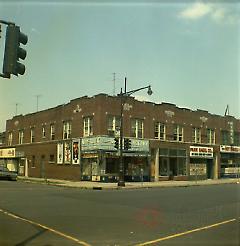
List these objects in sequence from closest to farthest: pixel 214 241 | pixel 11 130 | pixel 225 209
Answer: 1. pixel 214 241
2. pixel 225 209
3. pixel 11 130

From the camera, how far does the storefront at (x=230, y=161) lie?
5441cm

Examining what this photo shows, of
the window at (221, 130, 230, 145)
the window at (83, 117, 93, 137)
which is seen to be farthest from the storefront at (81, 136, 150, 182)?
the window at (221, 130, 230, 145)

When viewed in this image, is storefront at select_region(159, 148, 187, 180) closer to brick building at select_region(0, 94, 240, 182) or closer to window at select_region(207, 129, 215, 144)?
brick building at select_region(0, 94, 240, 182)

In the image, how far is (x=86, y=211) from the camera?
15898 millimetres

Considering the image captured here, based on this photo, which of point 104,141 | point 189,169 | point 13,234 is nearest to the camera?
point 13,234

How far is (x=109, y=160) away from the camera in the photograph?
4097cm

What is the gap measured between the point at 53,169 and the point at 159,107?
12965mm

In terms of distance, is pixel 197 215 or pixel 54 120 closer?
pixel 197 215

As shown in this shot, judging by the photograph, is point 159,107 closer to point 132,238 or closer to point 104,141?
point 104,141

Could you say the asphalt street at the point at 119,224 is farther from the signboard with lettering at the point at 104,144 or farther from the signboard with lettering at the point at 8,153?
the signboard with lettering at the point at 8,153

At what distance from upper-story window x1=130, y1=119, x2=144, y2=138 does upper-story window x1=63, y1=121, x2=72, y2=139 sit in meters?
6.48

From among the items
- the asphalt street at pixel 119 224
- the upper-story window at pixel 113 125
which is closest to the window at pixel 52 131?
the upper-story window at pixel 113 125

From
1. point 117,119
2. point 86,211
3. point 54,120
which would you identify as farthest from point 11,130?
point 86,211

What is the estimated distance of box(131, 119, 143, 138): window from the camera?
43.4 metres
